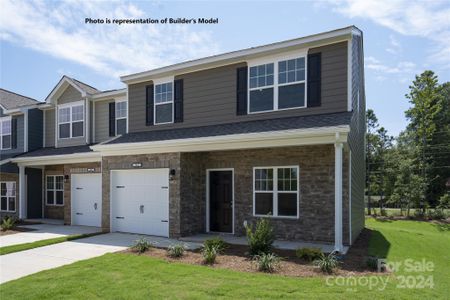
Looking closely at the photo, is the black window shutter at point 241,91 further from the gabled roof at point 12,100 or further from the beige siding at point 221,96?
the gabled roof at point 12,100

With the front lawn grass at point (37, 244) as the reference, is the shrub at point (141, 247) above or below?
above

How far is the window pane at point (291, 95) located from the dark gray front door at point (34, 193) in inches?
542

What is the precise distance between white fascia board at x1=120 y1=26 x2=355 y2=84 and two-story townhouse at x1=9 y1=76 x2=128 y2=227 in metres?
2.47

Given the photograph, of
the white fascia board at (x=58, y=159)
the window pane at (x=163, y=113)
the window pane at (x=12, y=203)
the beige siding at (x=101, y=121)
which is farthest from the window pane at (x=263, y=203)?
the window pane at (x=12, y=203)

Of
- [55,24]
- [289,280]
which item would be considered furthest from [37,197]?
[289,280]

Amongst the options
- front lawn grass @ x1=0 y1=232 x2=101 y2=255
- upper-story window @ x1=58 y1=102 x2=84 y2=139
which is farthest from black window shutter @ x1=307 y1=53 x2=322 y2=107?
upper-story window @ x1=58 y1=102 x2=84 y2=139

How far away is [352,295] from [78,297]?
4.65 m

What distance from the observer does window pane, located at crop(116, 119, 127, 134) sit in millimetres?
16547

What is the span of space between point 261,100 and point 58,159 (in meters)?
9.91

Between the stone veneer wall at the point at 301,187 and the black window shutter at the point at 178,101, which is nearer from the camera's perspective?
the stone veneer wall at the point at 301,187

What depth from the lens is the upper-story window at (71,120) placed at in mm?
17828

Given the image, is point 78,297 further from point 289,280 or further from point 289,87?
point 289,87

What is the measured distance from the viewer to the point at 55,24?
11961 millimetres

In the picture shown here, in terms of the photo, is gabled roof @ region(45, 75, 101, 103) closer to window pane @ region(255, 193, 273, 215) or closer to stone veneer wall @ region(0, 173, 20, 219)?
stone veneer wall @ region(0, 173, 20, 219)
